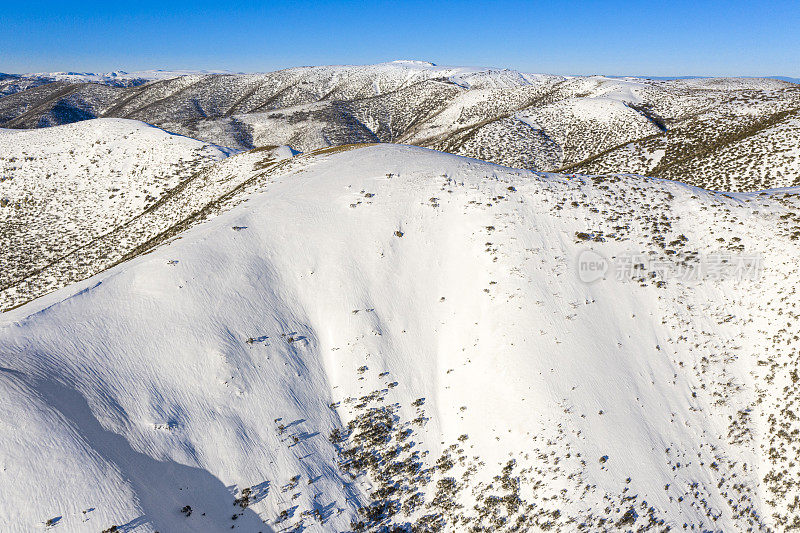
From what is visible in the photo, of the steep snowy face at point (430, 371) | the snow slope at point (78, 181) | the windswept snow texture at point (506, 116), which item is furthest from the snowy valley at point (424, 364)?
the windswept snow texture at point (506, 116)

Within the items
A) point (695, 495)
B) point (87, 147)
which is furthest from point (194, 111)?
point (695, 495)

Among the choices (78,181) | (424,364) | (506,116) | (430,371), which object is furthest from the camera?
(506,116)

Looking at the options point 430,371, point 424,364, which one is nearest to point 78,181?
point 424,364

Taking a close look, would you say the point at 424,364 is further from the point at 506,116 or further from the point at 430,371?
the point at 506,116

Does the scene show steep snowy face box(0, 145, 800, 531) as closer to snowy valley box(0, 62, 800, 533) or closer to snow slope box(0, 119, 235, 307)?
snowy valley box(0, 62, 800, 533)

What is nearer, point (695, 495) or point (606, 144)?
point (695, 495)

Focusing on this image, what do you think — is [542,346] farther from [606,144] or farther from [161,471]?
[606,144]
